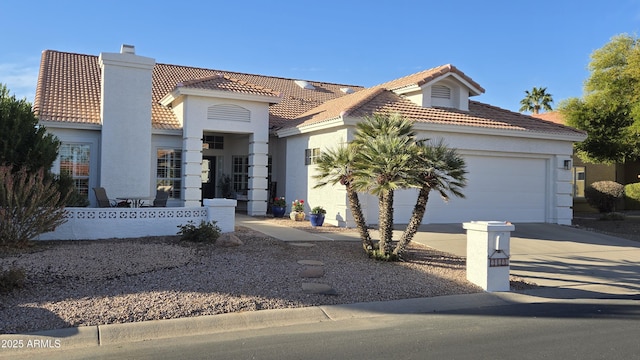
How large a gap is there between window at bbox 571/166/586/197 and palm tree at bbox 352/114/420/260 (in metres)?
19.3

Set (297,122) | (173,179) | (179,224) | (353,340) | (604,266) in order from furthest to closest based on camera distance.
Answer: (297,122)
(173,179)
(179,224)
(604,266)
(353,340)

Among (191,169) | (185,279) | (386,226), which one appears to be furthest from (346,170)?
(191,169)

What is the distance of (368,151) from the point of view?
34.3 feet

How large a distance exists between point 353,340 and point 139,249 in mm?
5719

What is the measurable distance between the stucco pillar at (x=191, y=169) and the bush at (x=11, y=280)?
377 inches

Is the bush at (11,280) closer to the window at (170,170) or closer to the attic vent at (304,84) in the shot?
the window at (170,170)

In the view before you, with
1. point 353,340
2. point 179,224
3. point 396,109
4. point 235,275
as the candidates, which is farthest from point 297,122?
point 353,340

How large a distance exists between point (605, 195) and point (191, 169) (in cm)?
1810

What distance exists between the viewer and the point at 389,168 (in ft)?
32.9

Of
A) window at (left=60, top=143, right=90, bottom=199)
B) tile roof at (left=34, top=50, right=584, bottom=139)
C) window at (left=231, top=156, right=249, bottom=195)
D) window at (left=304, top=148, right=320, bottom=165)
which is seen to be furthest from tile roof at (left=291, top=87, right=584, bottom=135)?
window at (left=60, top=143, right=90, bottom=199)

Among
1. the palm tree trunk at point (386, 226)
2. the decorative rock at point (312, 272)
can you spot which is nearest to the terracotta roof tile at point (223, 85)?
the palm tree trunk at point (386, 226)

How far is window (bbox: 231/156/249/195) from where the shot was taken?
19.8 metres

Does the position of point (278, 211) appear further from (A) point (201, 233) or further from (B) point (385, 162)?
(B) point (385, 162)

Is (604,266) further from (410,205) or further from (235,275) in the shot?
(235,275)
